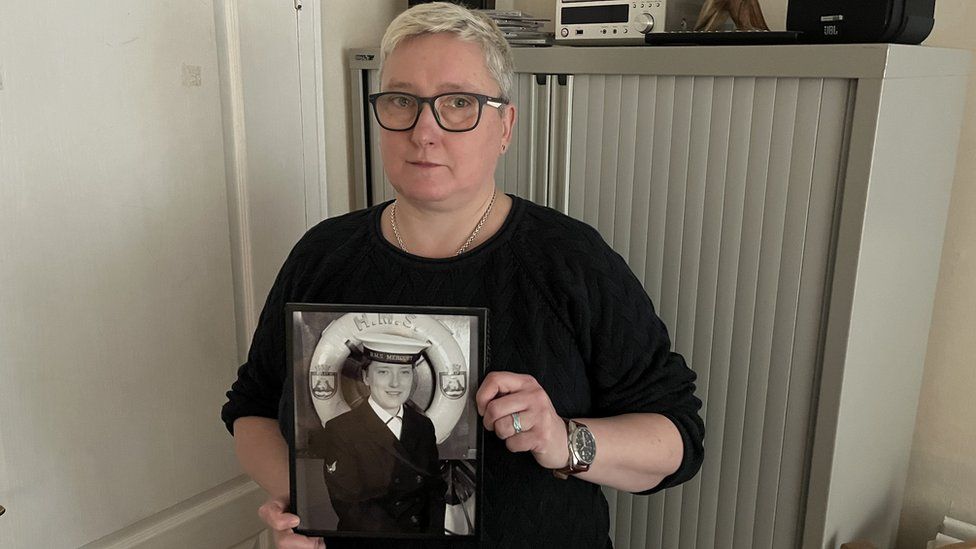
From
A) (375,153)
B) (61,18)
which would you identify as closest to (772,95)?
(375,153)

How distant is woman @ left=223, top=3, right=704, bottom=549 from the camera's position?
1128mm

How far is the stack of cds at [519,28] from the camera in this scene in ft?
5.16

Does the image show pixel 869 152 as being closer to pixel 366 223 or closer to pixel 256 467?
pixel 366 223

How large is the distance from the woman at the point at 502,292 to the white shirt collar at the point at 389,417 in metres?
0.16

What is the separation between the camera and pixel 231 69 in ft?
5.20

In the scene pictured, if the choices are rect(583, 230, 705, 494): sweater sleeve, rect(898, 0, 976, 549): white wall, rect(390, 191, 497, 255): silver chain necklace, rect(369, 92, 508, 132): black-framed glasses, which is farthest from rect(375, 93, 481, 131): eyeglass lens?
rect(898, 0, 976, 549): white wall

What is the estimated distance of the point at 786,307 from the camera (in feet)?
4.17

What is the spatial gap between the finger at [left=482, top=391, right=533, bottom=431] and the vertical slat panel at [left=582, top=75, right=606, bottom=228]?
1.80 feet

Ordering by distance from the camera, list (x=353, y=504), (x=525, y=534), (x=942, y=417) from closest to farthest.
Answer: (x=353, y=504), (x=525, y=534), (x=942, y=417)

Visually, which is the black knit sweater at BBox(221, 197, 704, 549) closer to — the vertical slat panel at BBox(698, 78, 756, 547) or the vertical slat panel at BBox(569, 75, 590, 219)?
the vertical slat panel at BBox(698, 78, 756, 547)

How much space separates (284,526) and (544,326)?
43 cm

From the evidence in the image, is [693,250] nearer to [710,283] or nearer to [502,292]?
[710,283]

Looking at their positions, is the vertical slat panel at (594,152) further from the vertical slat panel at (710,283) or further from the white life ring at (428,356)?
the white life ring at (428,356)

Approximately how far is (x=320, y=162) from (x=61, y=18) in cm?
60
